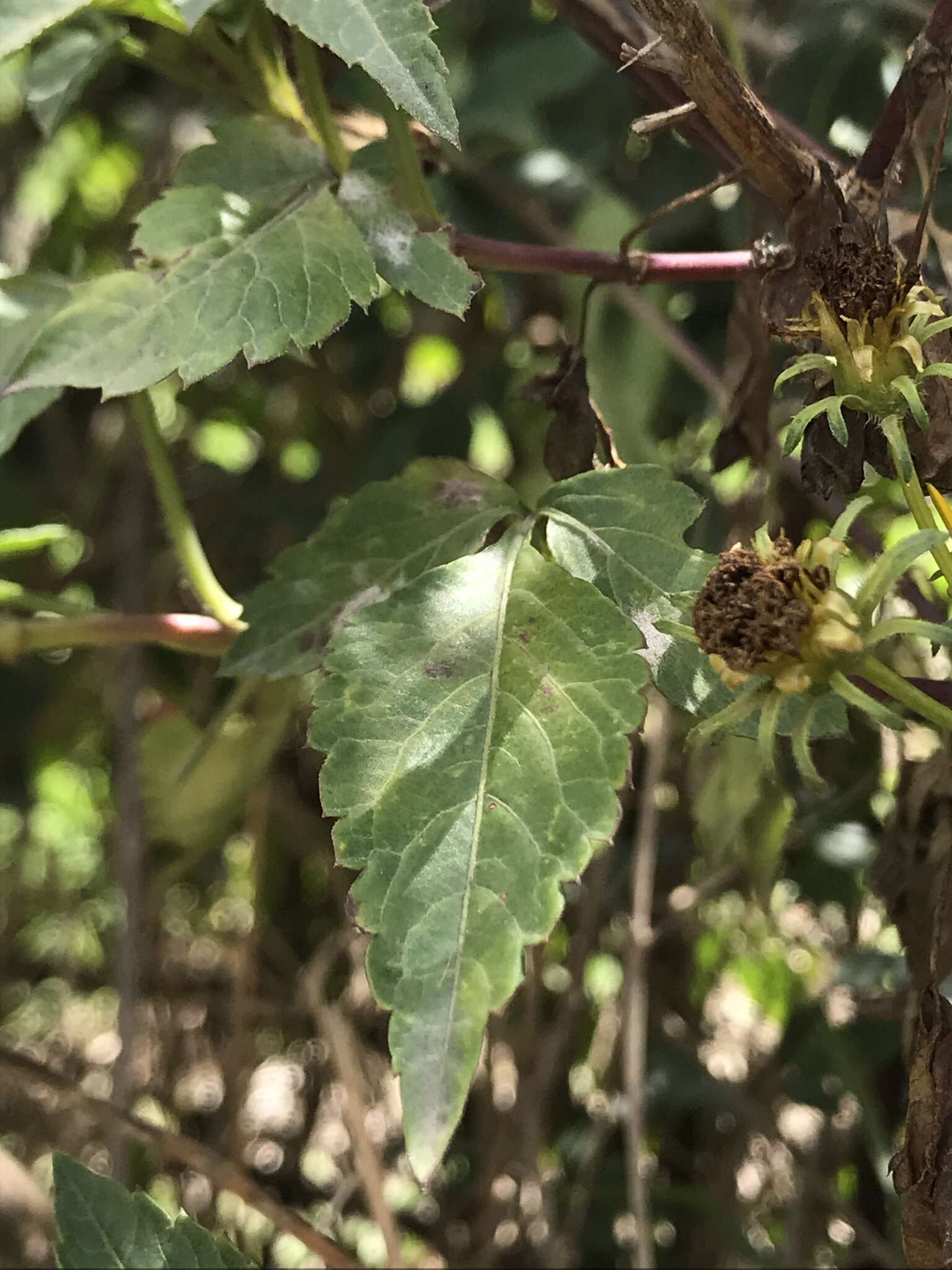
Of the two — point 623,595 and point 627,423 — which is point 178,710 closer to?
point 627,423

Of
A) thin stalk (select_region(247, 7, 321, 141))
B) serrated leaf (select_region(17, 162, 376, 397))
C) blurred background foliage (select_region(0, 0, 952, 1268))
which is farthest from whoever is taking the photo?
blurred background foliage (select_region(0, 0, 952, 1268))

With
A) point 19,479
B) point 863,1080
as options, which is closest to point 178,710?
point 19,479

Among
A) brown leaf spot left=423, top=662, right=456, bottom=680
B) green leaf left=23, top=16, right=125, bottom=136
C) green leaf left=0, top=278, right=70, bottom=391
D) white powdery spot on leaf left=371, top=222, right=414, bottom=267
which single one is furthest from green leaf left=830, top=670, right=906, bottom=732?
green leaf left=23, top=16, right=125, bottom=136

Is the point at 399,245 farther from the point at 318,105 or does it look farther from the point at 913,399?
the point at 913,399

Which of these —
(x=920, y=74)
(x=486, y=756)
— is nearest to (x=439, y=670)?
(x=486, y=756)

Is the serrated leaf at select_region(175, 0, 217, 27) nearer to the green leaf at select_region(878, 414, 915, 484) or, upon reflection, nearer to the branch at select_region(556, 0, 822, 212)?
the branch at select_region(556, 0, 822, 212)

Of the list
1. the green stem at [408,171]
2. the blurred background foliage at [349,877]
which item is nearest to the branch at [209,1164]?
the blurred background foliage at [349,877]
